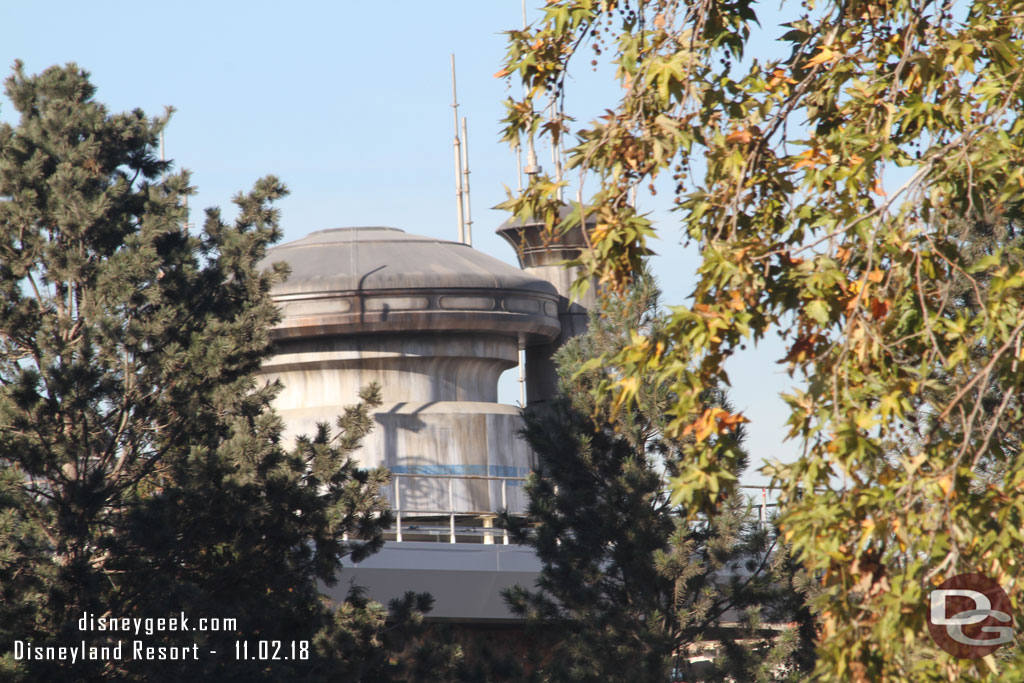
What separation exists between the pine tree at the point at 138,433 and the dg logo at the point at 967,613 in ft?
25.5

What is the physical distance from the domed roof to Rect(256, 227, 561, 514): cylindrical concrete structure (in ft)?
0.07

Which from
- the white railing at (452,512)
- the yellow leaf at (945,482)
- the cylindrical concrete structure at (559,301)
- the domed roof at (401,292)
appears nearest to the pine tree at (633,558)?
the white railing at (452,512)

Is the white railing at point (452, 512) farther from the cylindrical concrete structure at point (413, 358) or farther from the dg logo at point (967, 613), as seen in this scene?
the dg logo at point (967, 613)

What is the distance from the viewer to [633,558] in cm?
1438

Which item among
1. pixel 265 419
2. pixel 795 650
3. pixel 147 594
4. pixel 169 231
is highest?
pixel 169 231

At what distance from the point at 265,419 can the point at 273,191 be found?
263cm

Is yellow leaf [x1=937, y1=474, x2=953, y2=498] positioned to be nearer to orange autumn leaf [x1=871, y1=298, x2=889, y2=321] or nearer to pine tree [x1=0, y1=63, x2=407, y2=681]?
orange autumn leaf [x1=871, y1=298, x2=889, y2=321]

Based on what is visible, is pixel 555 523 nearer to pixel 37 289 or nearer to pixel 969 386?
pixel 37 289

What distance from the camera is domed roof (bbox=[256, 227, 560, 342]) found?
797 inches

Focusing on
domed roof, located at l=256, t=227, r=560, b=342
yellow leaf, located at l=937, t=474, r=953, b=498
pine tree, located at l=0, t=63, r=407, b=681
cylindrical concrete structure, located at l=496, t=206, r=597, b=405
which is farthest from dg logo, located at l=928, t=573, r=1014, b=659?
cylindrical concrete structure, located at l=496, t=206, r=597, b=405

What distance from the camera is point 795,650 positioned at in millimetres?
14039

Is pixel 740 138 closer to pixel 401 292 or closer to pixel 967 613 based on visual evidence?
pixel 967 613

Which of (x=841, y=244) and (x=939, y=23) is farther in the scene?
(x=939, y=23)

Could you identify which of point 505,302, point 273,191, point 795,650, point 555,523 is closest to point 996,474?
point 795,650
